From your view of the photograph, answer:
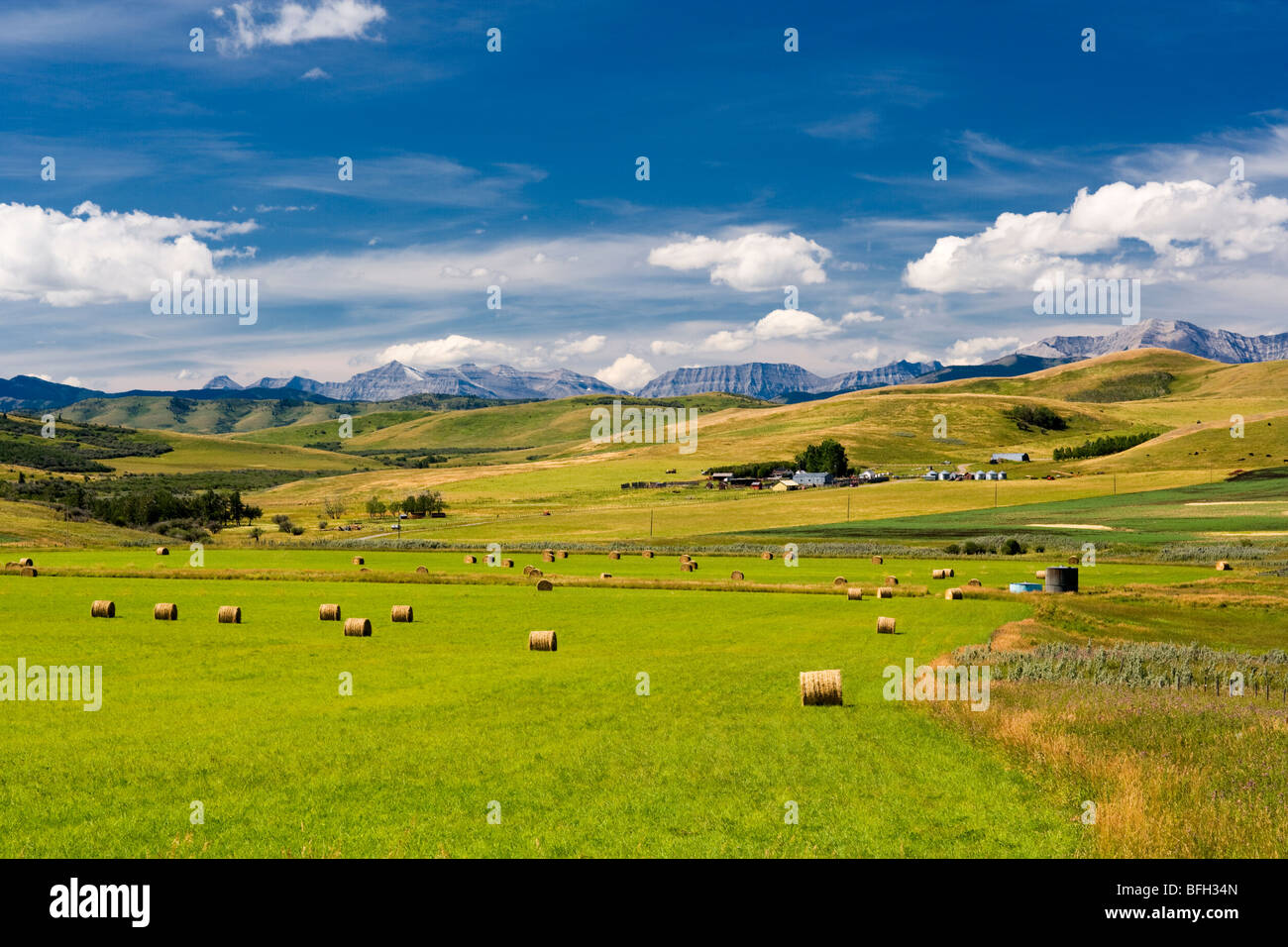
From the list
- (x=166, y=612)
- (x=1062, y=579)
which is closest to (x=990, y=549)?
(x=1062, y=579)

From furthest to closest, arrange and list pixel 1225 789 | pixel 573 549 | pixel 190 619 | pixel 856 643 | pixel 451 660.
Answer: pixel 573 549 → pixel 190 619 → pixel 856 643 → pixel 451 660 → pixel 1225 789

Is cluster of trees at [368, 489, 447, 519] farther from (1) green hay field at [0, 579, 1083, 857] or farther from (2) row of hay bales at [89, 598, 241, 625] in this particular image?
(1) green hay field at [0, 579, 1083, 857]

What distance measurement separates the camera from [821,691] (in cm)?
2912

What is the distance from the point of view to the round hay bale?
29.1 m

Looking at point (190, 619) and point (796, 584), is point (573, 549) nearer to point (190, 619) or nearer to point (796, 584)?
point (796, 584)

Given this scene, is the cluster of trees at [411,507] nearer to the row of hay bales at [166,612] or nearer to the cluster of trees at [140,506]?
the cluster of trees at [140,506]

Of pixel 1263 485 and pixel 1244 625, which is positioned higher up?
pixel 1263 485

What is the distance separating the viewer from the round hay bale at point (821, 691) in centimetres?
2911

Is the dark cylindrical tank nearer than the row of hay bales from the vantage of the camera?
No

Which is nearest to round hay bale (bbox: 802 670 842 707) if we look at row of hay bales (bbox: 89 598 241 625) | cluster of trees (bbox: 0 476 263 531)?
row of hay bales (bbox: 89 598 241 625)

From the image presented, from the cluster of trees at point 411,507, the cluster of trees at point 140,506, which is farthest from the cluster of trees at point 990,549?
the cluster of trees at point 411,507
